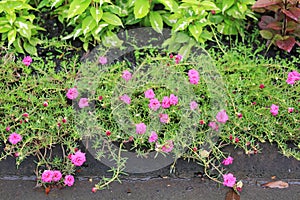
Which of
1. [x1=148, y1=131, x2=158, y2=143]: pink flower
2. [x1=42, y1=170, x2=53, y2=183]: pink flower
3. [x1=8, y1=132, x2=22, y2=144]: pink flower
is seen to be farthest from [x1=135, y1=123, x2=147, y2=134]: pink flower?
[x1=8, y1=132, x2=22, y2=144]: pink flower

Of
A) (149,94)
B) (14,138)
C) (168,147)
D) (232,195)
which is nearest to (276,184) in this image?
(232,195)

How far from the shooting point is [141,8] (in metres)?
3.33

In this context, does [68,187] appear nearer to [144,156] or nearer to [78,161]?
[78,161]

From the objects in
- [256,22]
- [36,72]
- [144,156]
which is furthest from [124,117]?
A: [256,22]

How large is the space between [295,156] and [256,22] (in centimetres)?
116

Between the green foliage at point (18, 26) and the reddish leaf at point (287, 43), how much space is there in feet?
5.14

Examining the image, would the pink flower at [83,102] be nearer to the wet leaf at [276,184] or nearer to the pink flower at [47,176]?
the pink flower at [47,176]

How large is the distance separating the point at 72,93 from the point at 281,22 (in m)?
1.45

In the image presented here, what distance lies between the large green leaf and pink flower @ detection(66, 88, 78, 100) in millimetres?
640

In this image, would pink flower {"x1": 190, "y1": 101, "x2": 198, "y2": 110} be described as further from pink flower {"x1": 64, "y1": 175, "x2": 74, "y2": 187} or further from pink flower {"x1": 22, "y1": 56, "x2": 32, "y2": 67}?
pink flower {"x1": 22, "y1": 56, "x2": 32, "y2": 67}

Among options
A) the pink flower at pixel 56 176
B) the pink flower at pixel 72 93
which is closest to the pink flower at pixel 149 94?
the pink flower at pixel 72 93

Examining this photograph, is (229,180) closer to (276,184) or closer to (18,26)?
(276,184)

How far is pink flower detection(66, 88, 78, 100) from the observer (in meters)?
3.02

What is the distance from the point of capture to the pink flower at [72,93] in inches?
119
